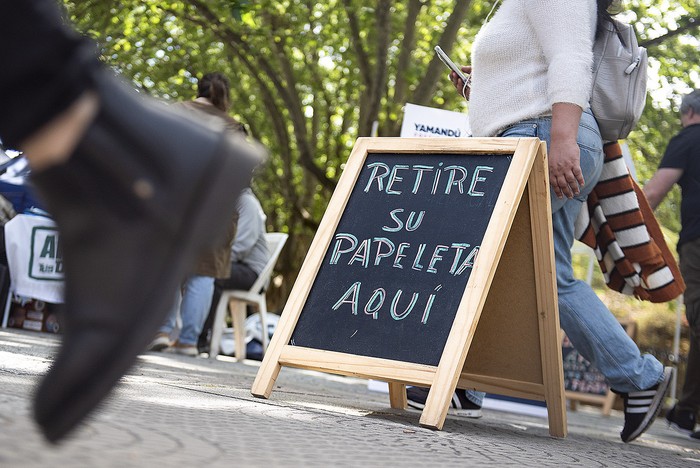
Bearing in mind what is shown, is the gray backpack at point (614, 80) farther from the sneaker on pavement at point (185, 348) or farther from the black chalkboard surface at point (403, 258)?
the sneaker on pavement at point (185, 348)

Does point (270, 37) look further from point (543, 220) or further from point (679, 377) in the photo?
point (543, 220)

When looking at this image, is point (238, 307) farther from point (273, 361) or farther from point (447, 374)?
point (447, 374)

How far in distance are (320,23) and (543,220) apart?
11473 millimetres

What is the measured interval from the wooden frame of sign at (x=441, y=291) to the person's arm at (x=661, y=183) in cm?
220

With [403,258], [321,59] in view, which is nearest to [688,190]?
[403,258]

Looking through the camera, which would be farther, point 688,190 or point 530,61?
point 688,190

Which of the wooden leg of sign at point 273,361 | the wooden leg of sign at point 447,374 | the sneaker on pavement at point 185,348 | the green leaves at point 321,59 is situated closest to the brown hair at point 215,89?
the green leaves at point 321,59

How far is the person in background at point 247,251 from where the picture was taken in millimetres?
9891

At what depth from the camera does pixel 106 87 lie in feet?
5.87

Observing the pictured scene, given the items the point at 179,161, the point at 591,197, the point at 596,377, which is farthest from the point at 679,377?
the point at 179,161

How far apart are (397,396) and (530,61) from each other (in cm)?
161

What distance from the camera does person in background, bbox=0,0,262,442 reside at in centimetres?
168

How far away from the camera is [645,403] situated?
4.30 meters

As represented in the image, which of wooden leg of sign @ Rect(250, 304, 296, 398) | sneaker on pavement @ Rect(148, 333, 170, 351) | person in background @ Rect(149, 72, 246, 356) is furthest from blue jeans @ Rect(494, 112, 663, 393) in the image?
sneaker on pavement @ Rect(148, 333, 170, 351)
